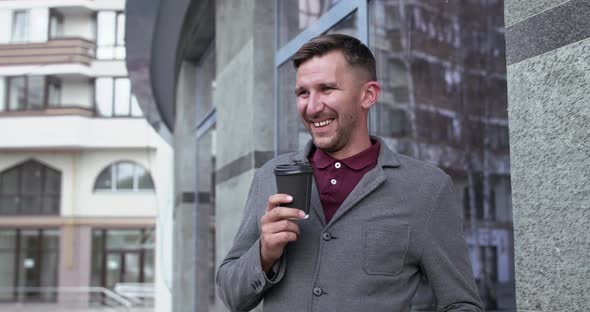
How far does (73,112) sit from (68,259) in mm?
5936

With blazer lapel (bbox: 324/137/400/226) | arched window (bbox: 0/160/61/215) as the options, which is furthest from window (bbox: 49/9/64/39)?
blazer lapel (bbox: 324/137/400/226)

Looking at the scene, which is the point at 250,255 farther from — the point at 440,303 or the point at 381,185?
the point at 440,303

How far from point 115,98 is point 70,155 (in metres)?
3.11

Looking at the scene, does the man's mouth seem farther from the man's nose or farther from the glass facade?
the glass facade

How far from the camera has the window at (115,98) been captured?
103ft

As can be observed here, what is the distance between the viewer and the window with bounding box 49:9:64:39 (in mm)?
32031

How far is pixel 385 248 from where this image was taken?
1955 millimetres

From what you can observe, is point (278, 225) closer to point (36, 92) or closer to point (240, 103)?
point (240, 103)

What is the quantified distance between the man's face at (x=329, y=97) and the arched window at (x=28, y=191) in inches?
1228

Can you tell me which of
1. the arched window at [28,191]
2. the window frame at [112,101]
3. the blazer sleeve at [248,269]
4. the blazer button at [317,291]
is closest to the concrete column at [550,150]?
the blazer button at [317,291]

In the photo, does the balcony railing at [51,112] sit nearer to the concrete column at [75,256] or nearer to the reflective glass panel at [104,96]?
the reflective glass panel at [104,96]

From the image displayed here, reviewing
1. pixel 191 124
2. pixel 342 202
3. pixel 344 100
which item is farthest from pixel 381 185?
pixel 191 124

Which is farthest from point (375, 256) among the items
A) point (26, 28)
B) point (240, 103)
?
point (26, 28)

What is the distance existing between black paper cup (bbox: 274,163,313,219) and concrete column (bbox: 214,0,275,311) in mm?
3803
